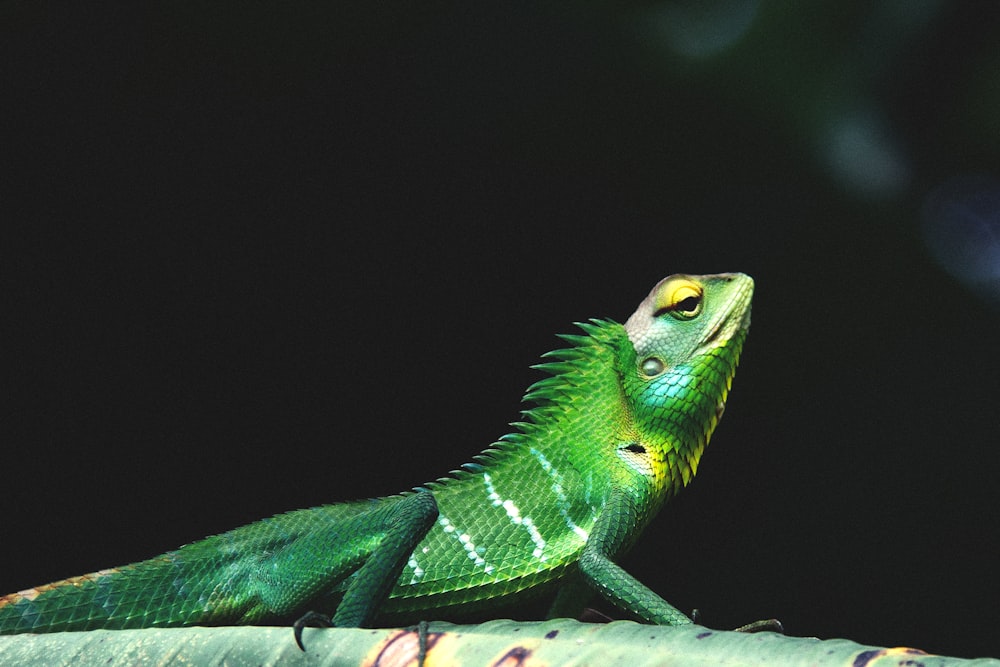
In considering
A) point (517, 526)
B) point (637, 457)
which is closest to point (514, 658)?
point (517, 526)

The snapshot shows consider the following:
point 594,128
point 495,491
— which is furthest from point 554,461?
point 594,128

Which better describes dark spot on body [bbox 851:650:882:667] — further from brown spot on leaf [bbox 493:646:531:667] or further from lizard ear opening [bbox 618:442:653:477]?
lizard ear opening [bbox 618:442:653:477]

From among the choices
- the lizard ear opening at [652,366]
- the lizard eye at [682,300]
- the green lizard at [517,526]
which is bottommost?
the green lizard at [517,526]

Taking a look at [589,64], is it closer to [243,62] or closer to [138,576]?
[243,62]

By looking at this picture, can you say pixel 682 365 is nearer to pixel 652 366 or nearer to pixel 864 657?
pixel 652 366

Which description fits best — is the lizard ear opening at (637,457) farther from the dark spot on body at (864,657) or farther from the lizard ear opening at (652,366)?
the dark spot on body at (864,657)

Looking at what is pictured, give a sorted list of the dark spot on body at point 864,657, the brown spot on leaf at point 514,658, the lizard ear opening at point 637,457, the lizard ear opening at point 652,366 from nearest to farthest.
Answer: the dark spot on body at point 864,657, the brown spot on leaf at point 514,658, the lizard ear opening at point 637,457, the lizard ear opening at point 652,366

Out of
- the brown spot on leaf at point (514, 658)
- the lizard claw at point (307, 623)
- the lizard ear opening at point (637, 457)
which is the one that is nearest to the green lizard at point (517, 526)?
the lizard ear opening at point (637, 457)

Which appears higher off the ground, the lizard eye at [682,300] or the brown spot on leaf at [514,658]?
the lizard eye at [682,300]
